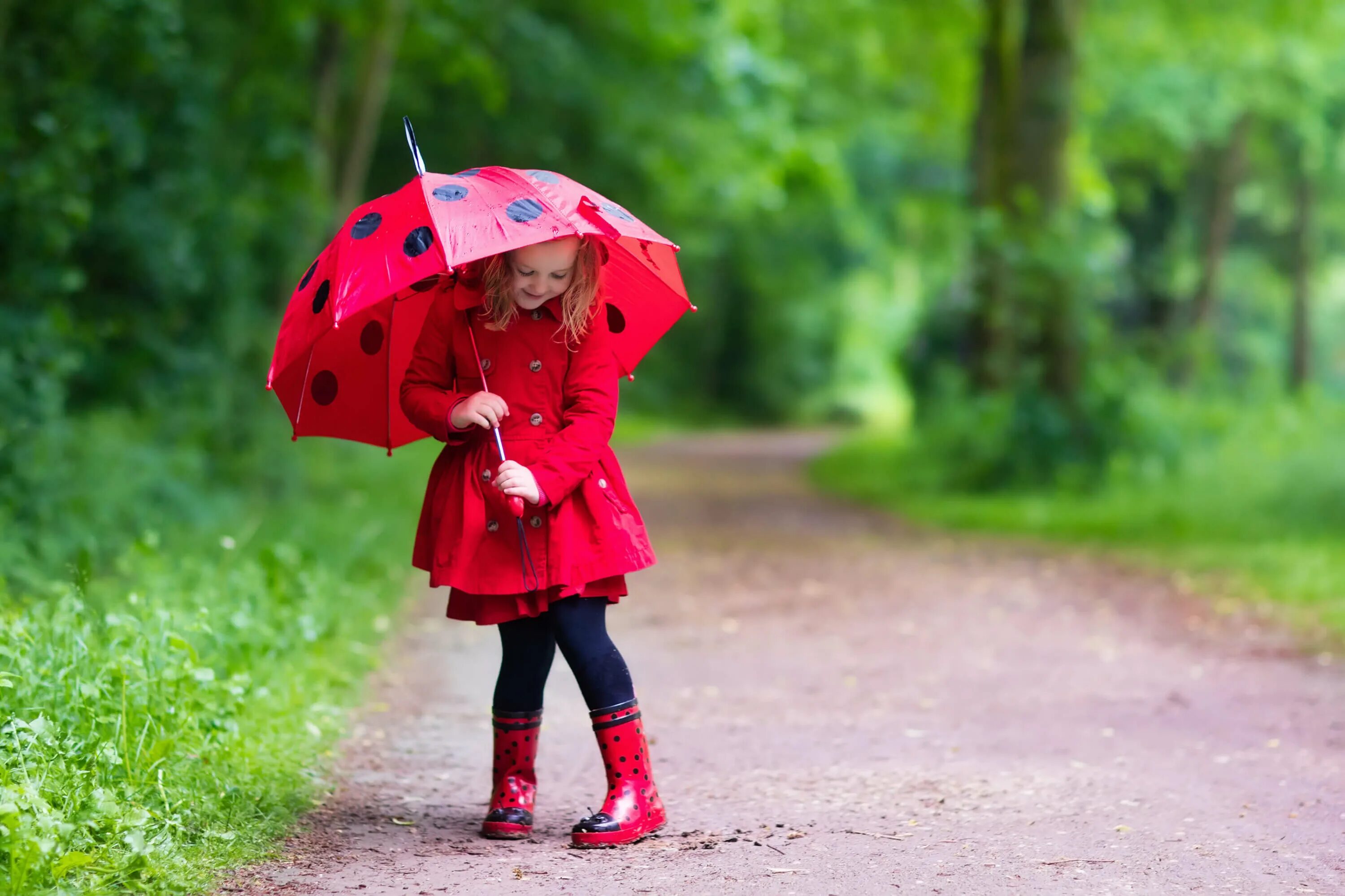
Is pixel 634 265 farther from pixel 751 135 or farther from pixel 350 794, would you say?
pixel 751 135

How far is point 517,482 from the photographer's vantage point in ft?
12.4

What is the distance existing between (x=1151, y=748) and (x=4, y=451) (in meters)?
5.55

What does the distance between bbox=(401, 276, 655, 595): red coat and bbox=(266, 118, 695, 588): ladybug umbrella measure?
0.08 metres

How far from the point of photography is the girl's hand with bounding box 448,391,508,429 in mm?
3893

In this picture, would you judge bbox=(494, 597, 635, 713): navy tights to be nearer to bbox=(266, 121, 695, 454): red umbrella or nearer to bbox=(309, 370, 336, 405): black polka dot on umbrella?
bbox=(266, 121, 695, 454): red umbrella

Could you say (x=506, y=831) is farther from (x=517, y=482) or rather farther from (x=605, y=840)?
(x=517, y=482)

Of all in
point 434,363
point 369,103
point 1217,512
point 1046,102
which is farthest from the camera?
point 369,103

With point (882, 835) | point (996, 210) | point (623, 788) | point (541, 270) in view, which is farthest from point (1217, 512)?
point (541, 270)

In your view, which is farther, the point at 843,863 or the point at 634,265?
the point at 634,265

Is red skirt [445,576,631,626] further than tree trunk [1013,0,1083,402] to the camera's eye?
No

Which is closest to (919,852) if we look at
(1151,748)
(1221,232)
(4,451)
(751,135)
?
(1151,748)

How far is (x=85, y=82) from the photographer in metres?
8.32

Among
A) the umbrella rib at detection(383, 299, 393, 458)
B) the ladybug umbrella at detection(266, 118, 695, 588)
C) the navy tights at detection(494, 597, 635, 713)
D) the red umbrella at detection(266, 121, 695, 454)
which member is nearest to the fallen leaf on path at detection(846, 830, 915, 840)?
the navy tights at detection(494, 597, 635, 713)

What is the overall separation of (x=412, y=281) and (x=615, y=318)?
83 centimetres
